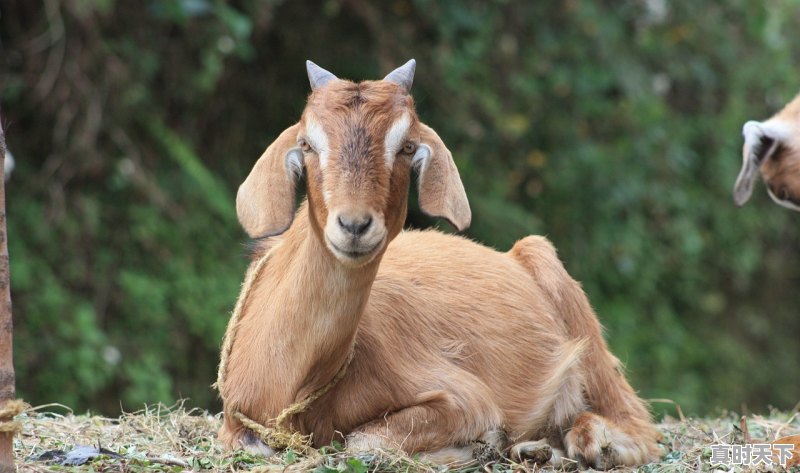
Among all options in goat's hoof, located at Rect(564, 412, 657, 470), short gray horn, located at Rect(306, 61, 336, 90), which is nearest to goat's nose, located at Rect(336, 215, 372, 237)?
short gray horn, located at Rect(306, 61, 336, 90)

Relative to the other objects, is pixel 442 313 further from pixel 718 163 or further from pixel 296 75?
pixel 718 163

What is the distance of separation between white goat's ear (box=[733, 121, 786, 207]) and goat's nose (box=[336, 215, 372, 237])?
2.75 meters

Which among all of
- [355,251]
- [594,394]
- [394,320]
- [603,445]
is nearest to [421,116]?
[594,394]

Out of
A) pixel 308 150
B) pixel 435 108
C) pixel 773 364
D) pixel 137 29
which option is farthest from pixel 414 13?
pixel 773 364

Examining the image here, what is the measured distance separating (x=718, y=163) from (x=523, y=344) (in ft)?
19.1

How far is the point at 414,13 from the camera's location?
8.80 m

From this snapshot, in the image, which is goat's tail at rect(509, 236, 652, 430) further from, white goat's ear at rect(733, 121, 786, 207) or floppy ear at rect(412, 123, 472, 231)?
floppy ear at rect(412, 123, 472, 231)

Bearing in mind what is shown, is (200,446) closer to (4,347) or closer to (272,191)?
(272,191)

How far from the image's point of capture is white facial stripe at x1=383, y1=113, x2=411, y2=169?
149 inches

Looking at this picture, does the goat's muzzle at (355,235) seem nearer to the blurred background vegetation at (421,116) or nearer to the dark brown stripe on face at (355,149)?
the dark brown stripe on face at (355,149)

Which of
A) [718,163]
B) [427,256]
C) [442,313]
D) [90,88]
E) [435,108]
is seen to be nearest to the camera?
[442,313]

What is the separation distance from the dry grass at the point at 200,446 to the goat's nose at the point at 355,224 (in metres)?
0.77

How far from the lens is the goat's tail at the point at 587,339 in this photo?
498cm

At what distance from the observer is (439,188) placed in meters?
3.92
